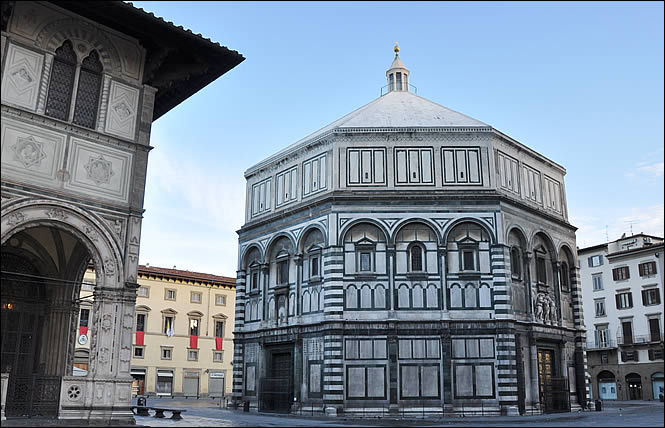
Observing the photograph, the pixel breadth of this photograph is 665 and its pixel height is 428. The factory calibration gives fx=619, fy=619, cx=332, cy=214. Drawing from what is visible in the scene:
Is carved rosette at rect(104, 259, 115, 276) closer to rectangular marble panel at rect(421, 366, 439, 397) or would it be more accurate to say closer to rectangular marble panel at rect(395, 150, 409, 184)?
rectangular marble panel at rect(421, 366, 439, 397)

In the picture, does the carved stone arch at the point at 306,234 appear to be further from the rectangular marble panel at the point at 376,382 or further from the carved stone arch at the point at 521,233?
the carved stone arch at the point at 521,233

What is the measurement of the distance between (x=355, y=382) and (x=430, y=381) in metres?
3.34

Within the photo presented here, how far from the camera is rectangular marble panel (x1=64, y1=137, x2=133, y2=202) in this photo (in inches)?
677

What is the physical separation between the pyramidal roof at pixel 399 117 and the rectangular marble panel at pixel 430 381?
11727mm

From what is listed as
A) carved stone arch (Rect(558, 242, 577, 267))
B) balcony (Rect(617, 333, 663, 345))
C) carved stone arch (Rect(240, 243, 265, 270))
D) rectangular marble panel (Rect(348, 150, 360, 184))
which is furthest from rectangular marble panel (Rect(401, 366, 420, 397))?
balcony (Rect(617, 333, 663, 345))

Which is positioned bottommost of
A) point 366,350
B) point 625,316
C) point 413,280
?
point 366,350

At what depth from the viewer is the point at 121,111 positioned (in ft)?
60.8

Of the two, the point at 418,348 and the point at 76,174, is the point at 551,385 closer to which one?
the point at 418,348

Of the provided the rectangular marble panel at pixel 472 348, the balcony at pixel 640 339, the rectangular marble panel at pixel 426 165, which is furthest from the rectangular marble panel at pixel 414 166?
the balcony at pixel 640 339

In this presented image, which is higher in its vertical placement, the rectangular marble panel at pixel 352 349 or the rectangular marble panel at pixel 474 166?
the rectangular marble panel at pixel 474 166

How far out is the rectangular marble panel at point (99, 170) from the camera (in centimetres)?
1720

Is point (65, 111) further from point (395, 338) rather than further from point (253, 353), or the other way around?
point (253, 353)

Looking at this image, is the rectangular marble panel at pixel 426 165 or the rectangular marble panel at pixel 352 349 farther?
the rectangular marble panel at pixel 426 165

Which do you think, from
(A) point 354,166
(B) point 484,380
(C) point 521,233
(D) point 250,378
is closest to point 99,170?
(A) point 354,166
